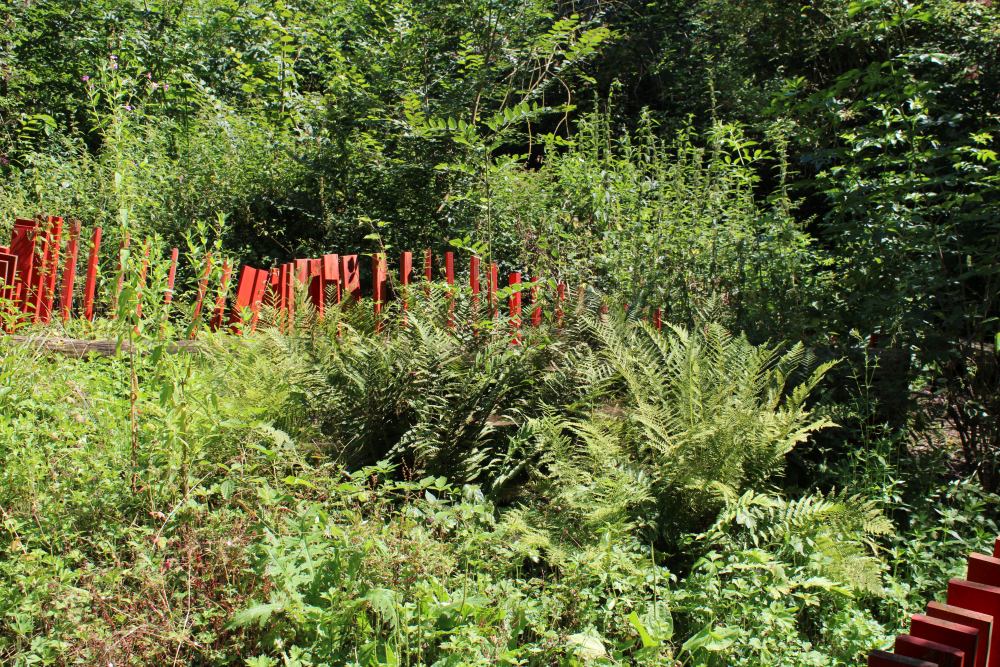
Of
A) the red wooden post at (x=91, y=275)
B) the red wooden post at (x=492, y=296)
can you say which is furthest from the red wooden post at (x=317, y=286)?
the red wooden post at (x=91, y=275)

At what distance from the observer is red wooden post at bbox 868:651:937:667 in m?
1.66

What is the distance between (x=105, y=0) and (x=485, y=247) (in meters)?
7.97

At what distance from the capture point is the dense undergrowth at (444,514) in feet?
8.75

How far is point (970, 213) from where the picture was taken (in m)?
3.82

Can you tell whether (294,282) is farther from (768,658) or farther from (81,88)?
(81,88)

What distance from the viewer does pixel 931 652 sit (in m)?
1.72

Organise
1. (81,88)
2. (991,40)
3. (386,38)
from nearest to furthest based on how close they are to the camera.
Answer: (991,40), (386,38), (81,88)

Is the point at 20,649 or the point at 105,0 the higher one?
the point at 105,0

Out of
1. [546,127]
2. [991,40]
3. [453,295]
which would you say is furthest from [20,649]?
[546,127]

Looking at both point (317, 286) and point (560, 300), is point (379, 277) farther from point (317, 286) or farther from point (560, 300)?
point (560, 300)

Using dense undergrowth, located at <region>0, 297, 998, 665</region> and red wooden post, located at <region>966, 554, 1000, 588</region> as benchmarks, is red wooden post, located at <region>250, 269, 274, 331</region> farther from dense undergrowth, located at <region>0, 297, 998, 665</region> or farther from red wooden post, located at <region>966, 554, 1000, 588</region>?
red wooden post, located at <region>966, 554, 1000, 588</region>

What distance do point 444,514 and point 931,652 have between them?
1829 mm

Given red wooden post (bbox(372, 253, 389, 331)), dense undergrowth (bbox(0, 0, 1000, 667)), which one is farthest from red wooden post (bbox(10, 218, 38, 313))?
red wooden post (bbox(372, 253, 389, 331))

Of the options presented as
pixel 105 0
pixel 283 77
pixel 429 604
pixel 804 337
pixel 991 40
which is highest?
pixel 105 0
